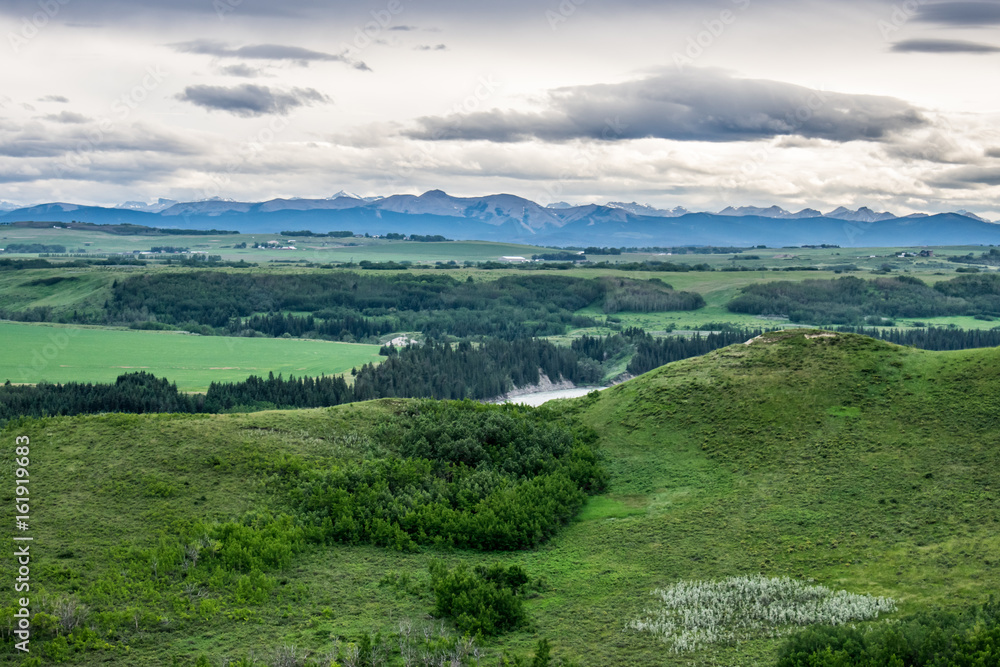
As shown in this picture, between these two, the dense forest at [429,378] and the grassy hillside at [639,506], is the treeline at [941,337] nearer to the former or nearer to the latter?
the dense forest at [429,378]

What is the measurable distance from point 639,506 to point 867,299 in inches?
6644

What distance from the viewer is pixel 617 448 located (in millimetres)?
40281

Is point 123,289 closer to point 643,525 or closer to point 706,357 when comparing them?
point 706,357

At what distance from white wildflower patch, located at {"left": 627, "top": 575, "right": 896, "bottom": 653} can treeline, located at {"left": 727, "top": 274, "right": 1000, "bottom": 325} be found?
153373 millimetres

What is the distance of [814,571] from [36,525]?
24.2 metres

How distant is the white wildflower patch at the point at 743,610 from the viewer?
22.2 meters

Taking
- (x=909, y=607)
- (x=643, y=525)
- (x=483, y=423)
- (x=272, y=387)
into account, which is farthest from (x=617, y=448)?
(x=272, y=387)

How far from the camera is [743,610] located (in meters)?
23.5

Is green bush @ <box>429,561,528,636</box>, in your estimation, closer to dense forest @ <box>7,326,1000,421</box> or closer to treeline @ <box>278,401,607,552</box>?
treeline @ <box>278,401,607,552</box>

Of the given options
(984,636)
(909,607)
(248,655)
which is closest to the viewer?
(984,636)

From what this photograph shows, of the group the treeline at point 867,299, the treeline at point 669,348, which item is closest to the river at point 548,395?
the treeline at point 669,348

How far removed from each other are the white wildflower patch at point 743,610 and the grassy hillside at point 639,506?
0.58 meters

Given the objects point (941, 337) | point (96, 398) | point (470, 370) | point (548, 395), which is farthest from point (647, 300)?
point (96, 398)

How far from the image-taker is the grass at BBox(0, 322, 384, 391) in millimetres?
93125
